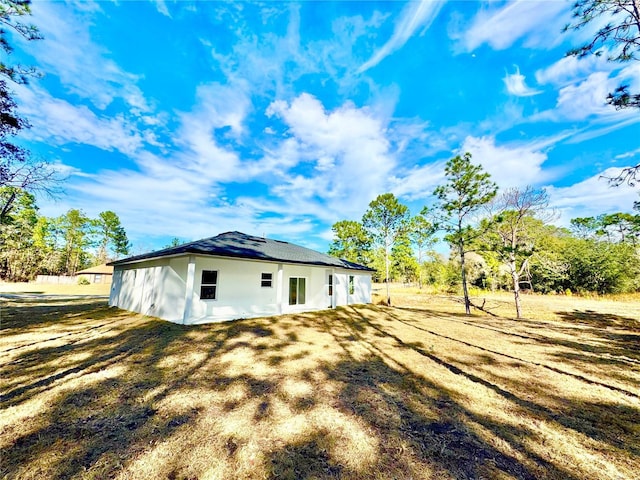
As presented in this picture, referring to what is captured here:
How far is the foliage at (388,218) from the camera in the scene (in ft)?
66.2

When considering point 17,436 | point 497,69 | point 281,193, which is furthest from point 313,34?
point 281,193

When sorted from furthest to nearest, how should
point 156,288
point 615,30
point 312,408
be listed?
point 156,288 < point 615,30 < point 312,408

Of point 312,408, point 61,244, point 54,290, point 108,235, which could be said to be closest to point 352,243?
point 312,408

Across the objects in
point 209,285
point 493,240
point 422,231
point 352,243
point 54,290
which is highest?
point 352,243

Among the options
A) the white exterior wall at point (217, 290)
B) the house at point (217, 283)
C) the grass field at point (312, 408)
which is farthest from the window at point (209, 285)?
the grass field at point (312, 408)

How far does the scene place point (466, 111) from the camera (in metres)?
13.4

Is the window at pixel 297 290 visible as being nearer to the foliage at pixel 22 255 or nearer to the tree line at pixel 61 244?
the tree line at pixel 61 244

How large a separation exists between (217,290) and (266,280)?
2.35m

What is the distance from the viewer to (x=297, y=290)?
44.4 ft

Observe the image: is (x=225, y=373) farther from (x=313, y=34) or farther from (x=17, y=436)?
(x=313, y=34)

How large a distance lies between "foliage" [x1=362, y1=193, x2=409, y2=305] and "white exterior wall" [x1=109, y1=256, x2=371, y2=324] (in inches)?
338

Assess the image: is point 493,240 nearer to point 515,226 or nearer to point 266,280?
point 515,226

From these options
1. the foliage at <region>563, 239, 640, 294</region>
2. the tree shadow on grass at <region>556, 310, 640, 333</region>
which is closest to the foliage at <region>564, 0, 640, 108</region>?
the tree shadow on grass at <region>556, 310, 640, 333</region>

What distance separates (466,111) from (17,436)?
18.1 metres
